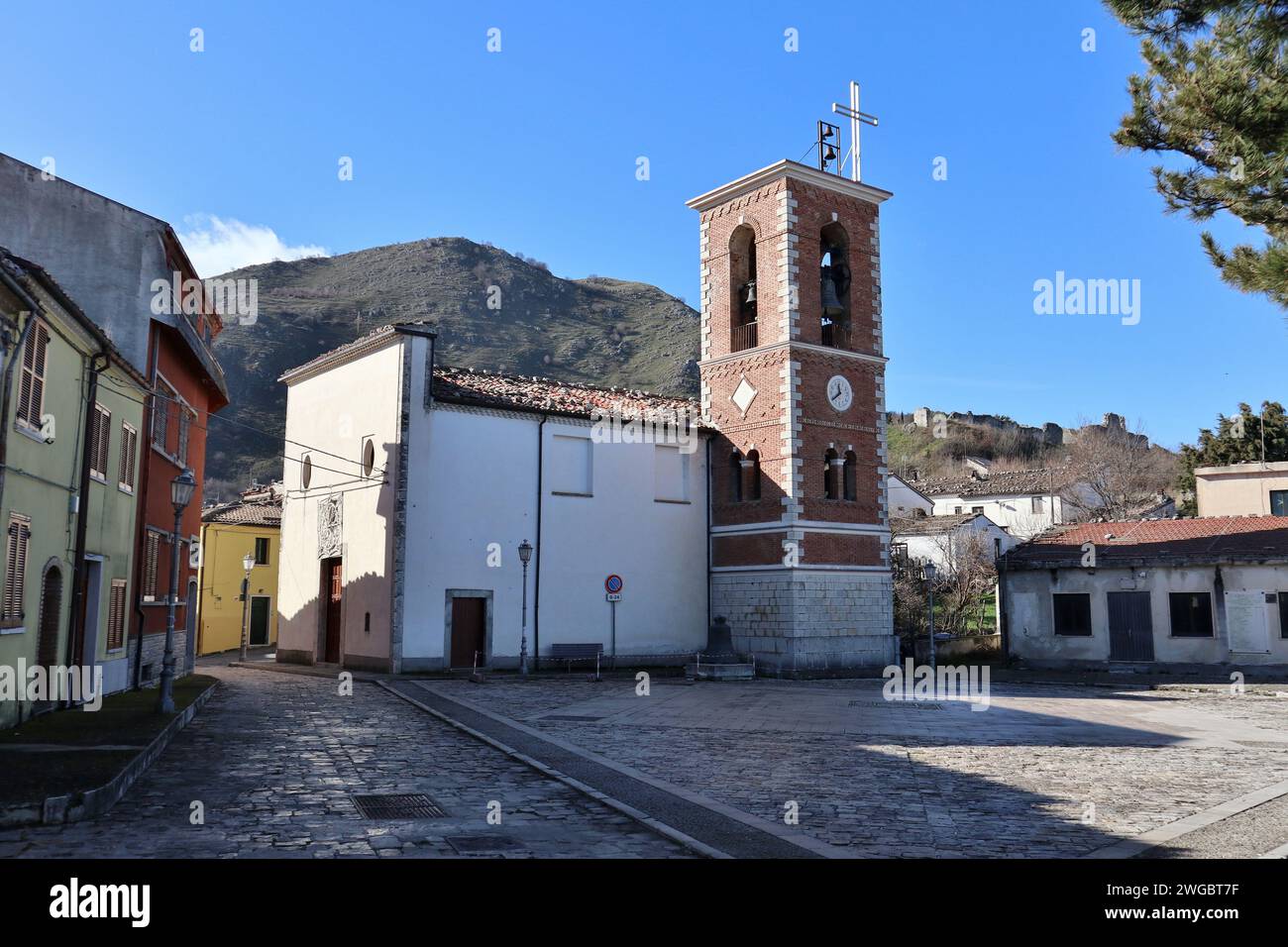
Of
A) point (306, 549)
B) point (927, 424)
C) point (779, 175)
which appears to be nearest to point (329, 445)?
point (306, 549)

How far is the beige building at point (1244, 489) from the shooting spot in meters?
36.6

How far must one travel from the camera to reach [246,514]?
44.3m

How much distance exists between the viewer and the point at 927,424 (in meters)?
98.4

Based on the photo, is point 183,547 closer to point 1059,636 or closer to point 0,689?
point 0,689

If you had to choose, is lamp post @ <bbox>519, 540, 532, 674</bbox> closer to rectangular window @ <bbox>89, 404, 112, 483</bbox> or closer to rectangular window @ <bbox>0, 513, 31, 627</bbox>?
rectangular window @ <bbox>89, 404, 112, 483</bbox>

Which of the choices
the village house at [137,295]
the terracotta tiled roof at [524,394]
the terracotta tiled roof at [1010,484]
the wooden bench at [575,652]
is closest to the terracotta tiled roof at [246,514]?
the terracotta tiled roof at [524,394]

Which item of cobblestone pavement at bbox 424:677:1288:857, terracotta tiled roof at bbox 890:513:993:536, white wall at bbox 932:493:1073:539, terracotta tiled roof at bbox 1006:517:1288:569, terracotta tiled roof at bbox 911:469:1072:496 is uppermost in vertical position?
terracotta tiled roof at bbox 911:469:1072:496

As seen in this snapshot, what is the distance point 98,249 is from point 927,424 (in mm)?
89040

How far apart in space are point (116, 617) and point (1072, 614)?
26.3m

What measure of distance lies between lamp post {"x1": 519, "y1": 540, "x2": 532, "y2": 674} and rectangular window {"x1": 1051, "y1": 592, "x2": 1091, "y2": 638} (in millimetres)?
16834

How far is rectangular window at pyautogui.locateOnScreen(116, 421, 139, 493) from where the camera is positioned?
17.5 metres

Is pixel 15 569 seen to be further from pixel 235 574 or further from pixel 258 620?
pixel 258 620

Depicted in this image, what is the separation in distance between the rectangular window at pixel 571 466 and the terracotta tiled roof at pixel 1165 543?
1443 cm

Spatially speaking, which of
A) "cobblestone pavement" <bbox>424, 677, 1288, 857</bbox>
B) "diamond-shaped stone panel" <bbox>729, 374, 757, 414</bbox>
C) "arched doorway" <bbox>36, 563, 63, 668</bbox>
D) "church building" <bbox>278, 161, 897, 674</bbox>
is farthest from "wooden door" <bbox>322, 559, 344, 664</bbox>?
"arched doorway" <bbox>36, 563, 63, 668</bbox>
